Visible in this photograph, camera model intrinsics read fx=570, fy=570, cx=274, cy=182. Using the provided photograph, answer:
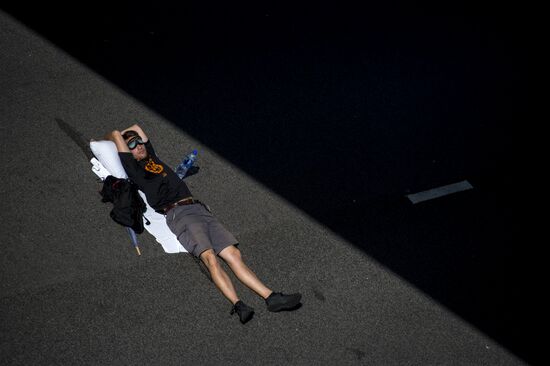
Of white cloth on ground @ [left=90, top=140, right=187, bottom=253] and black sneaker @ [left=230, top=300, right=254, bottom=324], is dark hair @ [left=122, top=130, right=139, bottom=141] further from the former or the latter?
black sneaker @ [left=230, top=300, right=254, bottom=324]

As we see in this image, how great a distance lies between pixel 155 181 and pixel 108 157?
0.60 meters

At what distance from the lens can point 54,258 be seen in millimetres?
6176

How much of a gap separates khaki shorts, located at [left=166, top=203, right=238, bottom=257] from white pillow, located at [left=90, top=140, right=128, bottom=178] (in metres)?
0.74

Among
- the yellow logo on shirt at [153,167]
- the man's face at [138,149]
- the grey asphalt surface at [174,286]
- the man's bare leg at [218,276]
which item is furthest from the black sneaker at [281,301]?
the man's face at [138,149]

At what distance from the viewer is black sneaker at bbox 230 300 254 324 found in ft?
19.4

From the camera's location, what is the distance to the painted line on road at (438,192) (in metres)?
7.36

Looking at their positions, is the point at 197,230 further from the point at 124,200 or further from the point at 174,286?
the point at 124,200

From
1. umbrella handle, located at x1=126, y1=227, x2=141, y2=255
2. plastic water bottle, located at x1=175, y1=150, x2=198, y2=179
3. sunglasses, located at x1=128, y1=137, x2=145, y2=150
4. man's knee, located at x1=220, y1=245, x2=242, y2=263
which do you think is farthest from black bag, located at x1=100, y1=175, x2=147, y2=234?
man's knee, located at x1=220, y1=245, x2=242, y2=263

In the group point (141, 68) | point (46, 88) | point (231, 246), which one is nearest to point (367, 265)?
point (231, 246)

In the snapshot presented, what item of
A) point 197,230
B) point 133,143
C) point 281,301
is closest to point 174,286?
point 197,230

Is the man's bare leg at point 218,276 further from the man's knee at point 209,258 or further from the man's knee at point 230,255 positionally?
the man's knee at point 230,255

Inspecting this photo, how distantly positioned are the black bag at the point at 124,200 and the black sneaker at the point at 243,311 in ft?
4.72

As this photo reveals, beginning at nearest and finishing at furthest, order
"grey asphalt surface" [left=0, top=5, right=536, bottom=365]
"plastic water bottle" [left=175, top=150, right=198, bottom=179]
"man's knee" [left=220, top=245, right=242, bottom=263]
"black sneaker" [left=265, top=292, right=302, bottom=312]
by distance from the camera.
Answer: "grey asphalt surface" [left=0, top=5, right=536, bottom=365] → "black sneaker" [left=265, top=292, right=302, bottom=312] → "man's knee" [left=220, top=245, right=242, bottom=263] → "plastic water bottle" [left=175, top=150, right=198, bottom=179]

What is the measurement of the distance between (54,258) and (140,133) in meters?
1.73
